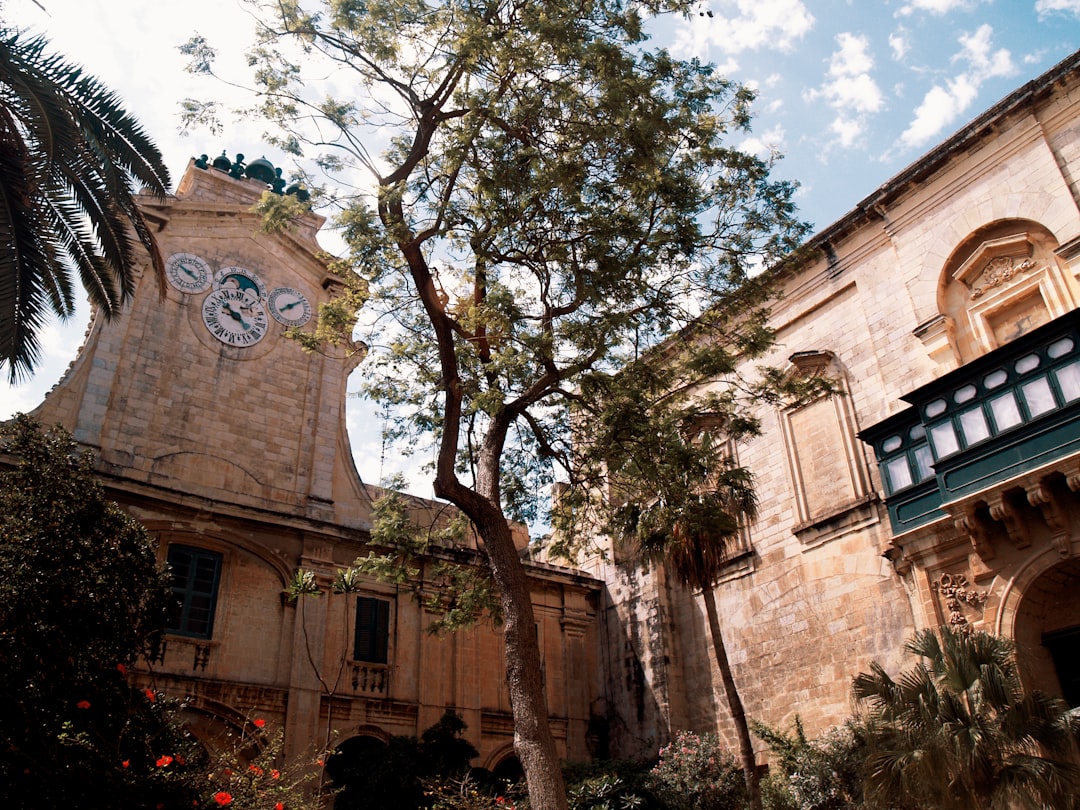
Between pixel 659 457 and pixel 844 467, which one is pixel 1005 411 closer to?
pixel 844 467

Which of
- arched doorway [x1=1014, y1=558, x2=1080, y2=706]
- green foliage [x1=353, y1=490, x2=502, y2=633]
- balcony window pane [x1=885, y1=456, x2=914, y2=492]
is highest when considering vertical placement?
balcony window pane [x1=885, y1=456, x2=914, y2=492]

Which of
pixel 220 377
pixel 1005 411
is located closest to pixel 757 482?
pixel 1005 411

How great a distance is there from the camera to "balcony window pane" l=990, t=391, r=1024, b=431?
14.3 metres

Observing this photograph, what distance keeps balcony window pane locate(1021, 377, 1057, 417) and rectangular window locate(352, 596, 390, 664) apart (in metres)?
12.8

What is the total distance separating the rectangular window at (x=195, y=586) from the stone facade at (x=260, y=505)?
0.12ft

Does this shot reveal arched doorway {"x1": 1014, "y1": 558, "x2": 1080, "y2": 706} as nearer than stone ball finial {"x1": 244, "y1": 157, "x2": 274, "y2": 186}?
Yes

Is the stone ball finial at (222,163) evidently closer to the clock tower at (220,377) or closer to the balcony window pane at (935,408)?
the clock tower at (220,377)

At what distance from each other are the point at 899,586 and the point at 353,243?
36.1 ft

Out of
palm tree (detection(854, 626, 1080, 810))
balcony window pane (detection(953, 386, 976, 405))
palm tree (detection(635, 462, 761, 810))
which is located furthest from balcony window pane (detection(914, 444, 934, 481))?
palm tree (detection(854, 626, 1080, 810))

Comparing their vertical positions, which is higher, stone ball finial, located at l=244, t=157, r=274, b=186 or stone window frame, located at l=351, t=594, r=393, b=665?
stone ball finial, located at l=244, t=157, r=274, b=186

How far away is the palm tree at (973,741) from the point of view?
31.4 ft

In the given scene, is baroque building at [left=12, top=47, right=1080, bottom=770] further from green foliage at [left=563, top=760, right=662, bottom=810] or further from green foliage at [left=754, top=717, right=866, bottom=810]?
green foliage at [left=563, top=760, right=662, bottom=810]

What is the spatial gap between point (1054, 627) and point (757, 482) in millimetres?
6798

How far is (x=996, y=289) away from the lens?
1666 centimetres
